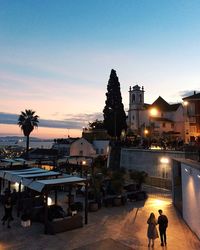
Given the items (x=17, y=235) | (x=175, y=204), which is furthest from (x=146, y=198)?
(x=17, y=235)

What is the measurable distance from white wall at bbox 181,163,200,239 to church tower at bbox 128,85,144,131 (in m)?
55.3

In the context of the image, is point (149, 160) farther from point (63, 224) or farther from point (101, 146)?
point (101, 146)

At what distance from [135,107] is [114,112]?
21.3m

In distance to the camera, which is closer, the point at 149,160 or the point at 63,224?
the point at 63,224

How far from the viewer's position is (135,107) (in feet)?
243

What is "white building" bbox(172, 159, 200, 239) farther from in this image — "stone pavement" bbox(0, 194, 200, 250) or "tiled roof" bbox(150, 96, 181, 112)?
"tiled roof" bbox(150, 96, 181, 112)

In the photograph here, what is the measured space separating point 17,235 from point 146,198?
45.6 feet

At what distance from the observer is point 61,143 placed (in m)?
82.8

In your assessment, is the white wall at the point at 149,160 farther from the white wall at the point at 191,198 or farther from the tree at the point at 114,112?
the tree at the point at 114,112

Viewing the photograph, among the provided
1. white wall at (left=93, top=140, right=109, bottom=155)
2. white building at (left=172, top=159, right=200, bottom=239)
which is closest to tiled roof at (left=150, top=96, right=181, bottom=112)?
white wall at (left=93, top=140, right=109, bottom=155)

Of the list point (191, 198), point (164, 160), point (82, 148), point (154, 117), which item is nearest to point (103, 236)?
point (191, 198)

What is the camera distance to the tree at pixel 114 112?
54031mm

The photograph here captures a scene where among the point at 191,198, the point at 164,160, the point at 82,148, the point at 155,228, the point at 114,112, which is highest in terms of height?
the point at 114,112

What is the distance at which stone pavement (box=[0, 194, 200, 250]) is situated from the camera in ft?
42.1
